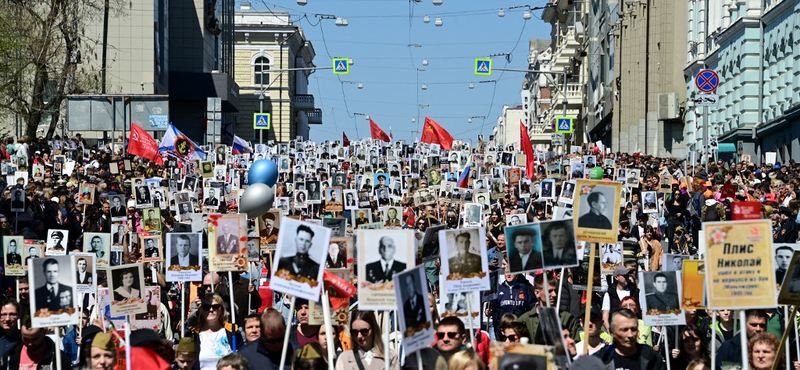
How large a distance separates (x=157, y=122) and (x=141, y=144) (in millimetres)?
6417

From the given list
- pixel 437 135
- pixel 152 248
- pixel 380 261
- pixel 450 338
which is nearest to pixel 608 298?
pixel 380 261

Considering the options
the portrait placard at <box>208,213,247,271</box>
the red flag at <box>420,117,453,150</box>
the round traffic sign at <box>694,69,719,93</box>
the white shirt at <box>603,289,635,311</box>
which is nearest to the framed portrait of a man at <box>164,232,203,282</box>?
the portrait placard at <box>208,213,247,271</box>

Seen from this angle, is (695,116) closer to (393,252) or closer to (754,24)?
(754,24)

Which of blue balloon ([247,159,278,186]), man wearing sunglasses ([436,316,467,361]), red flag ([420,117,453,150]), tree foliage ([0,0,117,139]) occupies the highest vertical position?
tree foliage ([0,0,117,139])

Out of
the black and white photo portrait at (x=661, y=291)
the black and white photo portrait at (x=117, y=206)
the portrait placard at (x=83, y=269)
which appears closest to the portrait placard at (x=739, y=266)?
the black and white photo portrait at (x=661, y=291)

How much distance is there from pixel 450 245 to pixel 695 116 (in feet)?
154

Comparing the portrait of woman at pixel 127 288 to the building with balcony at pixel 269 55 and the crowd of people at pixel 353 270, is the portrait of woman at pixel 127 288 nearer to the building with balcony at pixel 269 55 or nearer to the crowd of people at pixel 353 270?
the crowd of people at pixel 353 270

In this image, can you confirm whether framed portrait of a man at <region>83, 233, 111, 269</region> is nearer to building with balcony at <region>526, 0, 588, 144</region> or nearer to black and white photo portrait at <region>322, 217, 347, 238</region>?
black and white photo portrait at <region>322, 217, 347, 238</region>

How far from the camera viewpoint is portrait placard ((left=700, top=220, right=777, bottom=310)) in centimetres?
873

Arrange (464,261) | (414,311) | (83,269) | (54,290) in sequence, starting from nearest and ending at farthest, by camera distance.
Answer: (414,311)
(54,290)
(464,261)
(83,269)

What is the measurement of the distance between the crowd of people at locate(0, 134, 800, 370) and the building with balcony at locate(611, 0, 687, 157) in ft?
70.0

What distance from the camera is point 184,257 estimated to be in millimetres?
13906

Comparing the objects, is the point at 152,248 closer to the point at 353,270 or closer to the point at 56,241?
the point at 56,241

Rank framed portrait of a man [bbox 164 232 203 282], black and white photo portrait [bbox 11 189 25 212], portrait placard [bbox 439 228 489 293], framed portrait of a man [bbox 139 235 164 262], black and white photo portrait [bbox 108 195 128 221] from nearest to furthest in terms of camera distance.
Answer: portrait placard [bbox 439 228 489 293]
framed portrait of a man [bbox 164 232 203 282]
framed portrait of a man [bbox 139 235 164 262]
black and white photo portrait [bbox 11 189 25 212]
black and white photo portrait [bbox 108 195 128 221]
